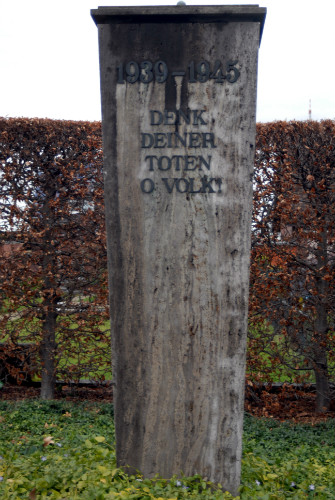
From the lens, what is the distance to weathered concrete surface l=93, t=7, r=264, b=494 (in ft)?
10.8

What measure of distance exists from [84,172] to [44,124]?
78cm

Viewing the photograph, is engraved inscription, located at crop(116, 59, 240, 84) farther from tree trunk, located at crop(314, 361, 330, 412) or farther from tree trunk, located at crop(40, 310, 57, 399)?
tree trunk, located at crop(314, 361, 330, 412)

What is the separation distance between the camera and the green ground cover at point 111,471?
9.95 feet

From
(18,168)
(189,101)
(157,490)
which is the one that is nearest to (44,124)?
(18,168)

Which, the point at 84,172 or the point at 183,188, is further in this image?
the point at 84,172

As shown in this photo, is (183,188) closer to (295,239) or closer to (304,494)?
(304,494)

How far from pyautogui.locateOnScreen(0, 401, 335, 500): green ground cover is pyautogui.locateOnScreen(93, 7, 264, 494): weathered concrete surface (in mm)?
226

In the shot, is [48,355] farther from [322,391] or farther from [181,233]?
[181,233]

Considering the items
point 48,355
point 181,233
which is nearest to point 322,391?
point 48,355

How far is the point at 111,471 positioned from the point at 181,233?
5.03 feet

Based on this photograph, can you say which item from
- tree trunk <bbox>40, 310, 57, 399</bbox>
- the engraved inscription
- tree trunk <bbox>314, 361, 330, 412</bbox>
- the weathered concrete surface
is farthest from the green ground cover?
the engraved inscription

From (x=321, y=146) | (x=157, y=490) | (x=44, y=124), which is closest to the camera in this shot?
(x=157, y=490)

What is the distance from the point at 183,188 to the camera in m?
3.31

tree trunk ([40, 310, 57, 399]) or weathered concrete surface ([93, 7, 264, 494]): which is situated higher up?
weathered concrete surface ([93, 7, 264, 494])
